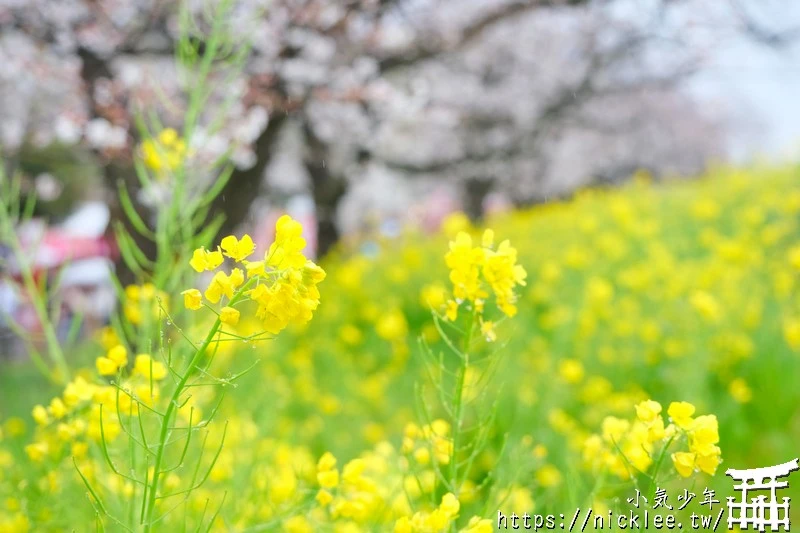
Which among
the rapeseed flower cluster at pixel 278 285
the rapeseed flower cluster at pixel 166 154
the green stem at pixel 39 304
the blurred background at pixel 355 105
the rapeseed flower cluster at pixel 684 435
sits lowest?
the rapeseed flower cluster at pixel 684 435

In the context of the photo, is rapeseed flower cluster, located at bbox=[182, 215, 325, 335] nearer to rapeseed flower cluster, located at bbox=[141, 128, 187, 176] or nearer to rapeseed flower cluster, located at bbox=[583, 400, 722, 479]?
rapeseed flower cluster, located at bbox=[583, 400, 722, 479]

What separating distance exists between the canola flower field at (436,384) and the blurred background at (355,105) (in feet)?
2.03

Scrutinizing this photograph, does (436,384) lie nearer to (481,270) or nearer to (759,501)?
(481,270)

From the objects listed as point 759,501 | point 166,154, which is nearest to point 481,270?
point 166,154

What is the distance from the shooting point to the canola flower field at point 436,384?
102 centimetres

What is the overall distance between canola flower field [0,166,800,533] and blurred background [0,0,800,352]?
2.03ft

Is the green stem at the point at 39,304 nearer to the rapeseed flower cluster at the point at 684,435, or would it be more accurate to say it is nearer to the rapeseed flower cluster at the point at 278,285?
the rapeseed flower cluster at the point at 278,285

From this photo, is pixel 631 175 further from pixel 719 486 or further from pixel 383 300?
pixel 719 486

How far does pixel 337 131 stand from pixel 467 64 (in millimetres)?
2655

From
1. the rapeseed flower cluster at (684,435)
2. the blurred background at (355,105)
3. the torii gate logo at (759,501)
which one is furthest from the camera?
the blurred background at (355,105)

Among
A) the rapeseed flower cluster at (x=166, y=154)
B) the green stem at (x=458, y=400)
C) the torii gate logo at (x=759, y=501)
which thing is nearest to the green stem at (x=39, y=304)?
the rapeseed flower cluster at (x=166, y=154)

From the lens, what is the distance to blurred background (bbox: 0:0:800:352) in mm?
4469

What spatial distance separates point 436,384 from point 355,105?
19.2 ft

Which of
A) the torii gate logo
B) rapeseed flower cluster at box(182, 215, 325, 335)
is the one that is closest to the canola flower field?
rapeseed flower cluster at box(182, 215, 325, 335)
